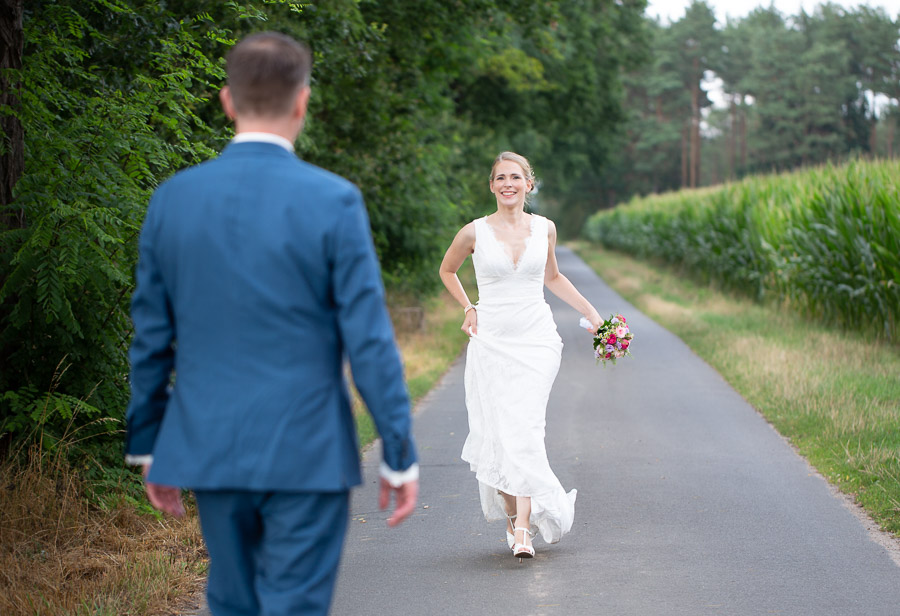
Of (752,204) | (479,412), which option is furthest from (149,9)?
(752,204)

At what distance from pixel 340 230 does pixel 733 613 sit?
121 inches

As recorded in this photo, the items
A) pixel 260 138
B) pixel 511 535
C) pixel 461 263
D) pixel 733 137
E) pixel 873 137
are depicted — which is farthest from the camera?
pixel 733 137

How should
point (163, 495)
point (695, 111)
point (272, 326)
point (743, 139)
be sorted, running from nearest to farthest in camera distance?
1. point (272, 326)
2. point (163, 495)
3. point (743, 139)
4. point (695, 111)

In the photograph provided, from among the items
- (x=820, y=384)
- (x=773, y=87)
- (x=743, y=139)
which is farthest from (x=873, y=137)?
(x=820, y=384)

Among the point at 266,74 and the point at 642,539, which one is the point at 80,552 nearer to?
the point at 642,539

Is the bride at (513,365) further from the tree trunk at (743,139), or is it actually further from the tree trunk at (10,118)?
the tree trunk at (743,139)

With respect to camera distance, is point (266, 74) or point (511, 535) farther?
point (511, 535)

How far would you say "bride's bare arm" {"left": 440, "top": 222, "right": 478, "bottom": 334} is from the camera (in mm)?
6141

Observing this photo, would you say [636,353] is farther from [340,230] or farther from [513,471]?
[340,230]

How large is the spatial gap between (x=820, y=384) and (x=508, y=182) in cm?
659

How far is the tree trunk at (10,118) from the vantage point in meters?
6.16

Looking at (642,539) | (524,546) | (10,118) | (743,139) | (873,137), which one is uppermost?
Answer: (743,139)

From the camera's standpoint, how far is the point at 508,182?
19.6ft

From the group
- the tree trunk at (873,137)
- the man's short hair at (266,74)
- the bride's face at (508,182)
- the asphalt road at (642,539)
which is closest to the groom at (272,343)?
the man's short hair at (266,74)
